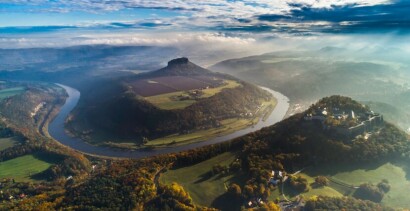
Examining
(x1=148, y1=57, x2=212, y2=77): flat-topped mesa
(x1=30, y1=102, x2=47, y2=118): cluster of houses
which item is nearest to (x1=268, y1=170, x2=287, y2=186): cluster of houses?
(x1=148, y1=57, x2=212, y2=77): flat-topped mesa

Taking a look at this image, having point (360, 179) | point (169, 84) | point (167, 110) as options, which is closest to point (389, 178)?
point (360, 179)

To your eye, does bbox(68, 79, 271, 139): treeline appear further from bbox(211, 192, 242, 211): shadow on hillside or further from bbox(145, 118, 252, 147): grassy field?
bbox(211, 192, 242, 211): shadow on hillside

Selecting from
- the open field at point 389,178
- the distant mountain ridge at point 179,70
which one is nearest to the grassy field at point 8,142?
the distant mountain ridge at point 179,70

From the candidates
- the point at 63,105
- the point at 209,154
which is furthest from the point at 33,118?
the point at 209,154

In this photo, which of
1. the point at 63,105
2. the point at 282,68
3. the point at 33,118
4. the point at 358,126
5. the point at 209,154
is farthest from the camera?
the point at 282,68

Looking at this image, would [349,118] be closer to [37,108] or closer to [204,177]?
[204,177]

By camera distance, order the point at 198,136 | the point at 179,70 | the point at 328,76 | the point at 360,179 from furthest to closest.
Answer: the point at 179,70
the point at 328,76
the point at 198,136
the point at 360,179

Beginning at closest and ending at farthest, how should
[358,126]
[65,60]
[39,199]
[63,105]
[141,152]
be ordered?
[39,199] < [358,126] < [141,152] < [63,105] < [65,60]

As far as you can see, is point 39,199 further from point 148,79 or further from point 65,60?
point 65,60
